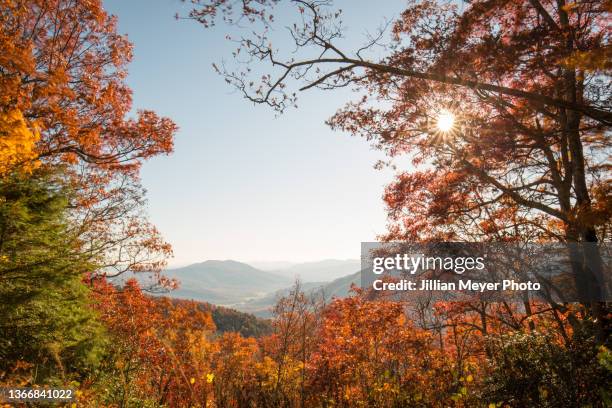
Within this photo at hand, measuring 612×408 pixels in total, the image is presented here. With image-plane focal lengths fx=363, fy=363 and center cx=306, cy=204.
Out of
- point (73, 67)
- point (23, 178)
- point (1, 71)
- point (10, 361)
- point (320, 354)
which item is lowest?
point (320, 354)

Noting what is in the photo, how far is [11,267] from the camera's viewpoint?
5.30m

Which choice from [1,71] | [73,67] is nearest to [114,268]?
[73,67]

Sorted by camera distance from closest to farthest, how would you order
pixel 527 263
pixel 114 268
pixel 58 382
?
1. pixel 58 382
2. pixel 527 263
3. pixel 114 268

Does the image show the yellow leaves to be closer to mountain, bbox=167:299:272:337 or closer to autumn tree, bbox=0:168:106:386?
autumn tree, bbox=0:168:106:386

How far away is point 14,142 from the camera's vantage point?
15.9 ft

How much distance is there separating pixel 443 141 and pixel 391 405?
212 inches

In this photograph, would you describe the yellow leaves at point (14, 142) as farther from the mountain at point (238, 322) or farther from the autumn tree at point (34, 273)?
the mountain at point (238, 322)

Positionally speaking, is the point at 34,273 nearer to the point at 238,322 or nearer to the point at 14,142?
the point at 14,142

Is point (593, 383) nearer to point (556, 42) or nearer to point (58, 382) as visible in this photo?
point (556, 42)

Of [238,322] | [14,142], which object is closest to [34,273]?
[14,142]

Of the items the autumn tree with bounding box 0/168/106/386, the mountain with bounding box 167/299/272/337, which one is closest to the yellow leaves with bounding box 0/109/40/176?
the autumn tree with bounding box 0/168/106/386

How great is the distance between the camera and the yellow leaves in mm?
4828

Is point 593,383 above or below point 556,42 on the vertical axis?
below

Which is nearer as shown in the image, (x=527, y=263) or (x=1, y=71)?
(x=1, y=71)
